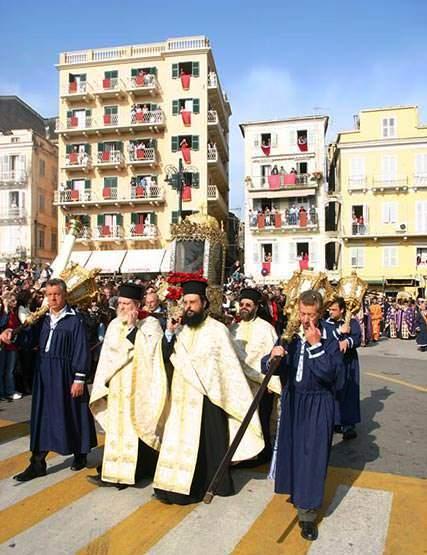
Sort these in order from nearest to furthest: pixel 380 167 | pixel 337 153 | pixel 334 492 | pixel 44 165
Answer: pixel 334 492 < pixel 380 167 < pixel 337 153 < pixel 44 165

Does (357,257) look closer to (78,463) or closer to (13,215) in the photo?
(13,215)

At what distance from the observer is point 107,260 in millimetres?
36406

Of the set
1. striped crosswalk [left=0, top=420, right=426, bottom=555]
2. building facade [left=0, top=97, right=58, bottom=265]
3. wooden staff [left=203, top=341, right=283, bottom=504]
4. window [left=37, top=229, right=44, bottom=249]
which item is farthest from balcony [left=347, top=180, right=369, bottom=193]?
wooden staff [left=203, top=341, right=283, bottom=504]

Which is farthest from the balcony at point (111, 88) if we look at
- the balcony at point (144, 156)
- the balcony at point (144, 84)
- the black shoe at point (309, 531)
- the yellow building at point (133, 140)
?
the black shoe at point (309, 531)

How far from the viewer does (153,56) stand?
38.0 m

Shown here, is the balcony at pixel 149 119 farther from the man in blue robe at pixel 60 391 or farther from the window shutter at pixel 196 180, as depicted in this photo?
the man in blue robe at pixel 60 391

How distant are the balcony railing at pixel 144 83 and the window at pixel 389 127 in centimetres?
1619

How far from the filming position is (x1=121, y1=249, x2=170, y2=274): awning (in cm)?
3445

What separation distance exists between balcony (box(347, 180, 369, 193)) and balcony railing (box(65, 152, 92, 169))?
1872 centimetres

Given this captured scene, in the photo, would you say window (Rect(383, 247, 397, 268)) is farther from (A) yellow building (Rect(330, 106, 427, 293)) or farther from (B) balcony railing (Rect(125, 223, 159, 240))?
(B) balcony railing (Rect(125, 223, 159, 240))

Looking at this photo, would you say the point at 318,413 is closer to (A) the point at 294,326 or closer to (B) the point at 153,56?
(A) the point at 294,326

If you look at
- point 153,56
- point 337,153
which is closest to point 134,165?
point 153,56

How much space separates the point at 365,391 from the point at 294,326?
5.99 meters

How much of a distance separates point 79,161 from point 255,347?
117 ft
